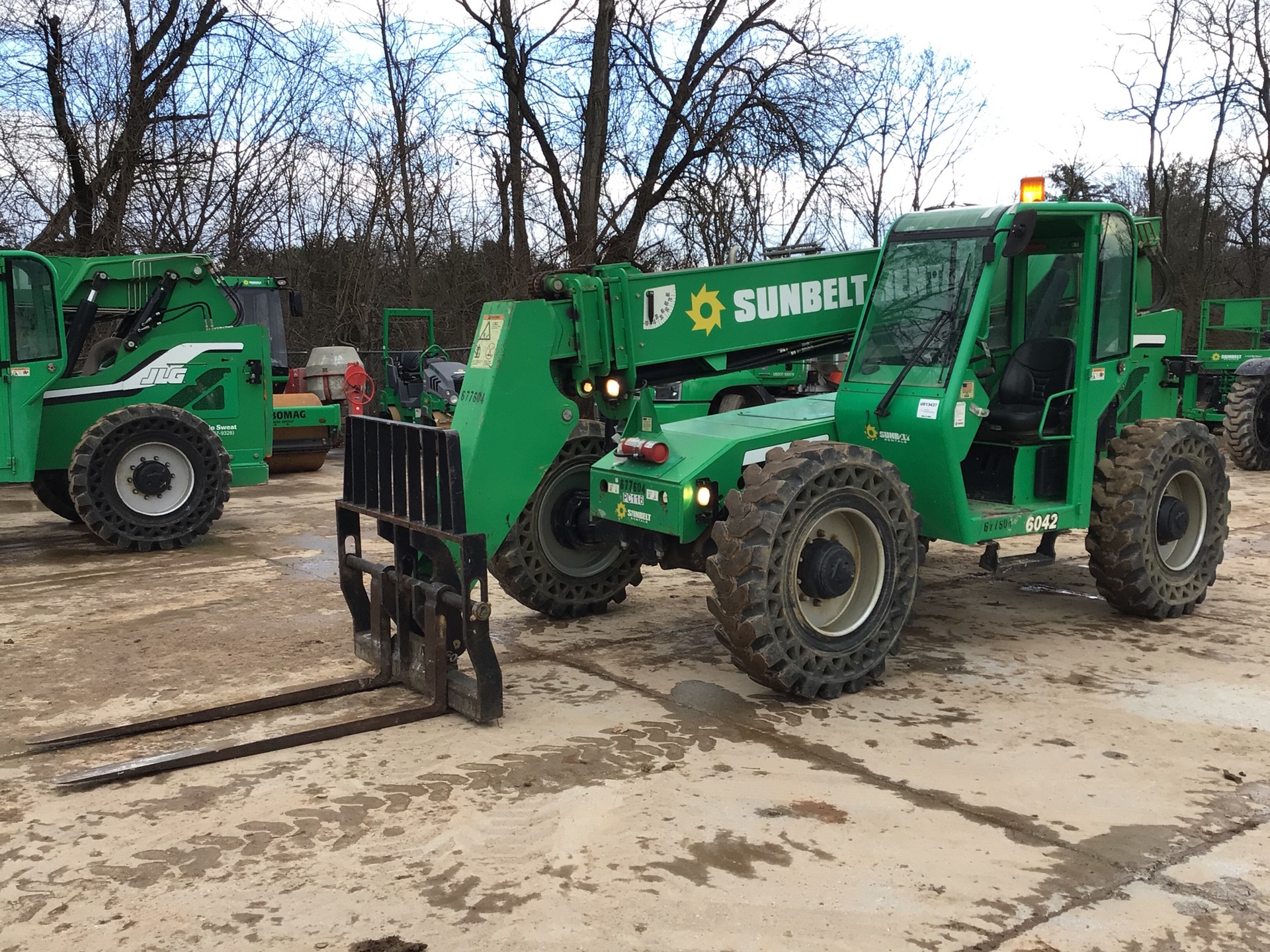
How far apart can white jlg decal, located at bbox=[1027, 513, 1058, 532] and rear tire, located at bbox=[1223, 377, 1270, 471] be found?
9845mm

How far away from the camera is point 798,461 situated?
514 cm

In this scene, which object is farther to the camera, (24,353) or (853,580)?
(24,353)

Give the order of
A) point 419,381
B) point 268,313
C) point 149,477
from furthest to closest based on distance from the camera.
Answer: point 419,381
point 268,313
point 149,477

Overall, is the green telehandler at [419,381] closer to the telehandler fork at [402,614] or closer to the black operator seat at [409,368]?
the black operator seat at [409,368]

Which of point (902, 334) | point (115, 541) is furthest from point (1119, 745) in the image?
point (115, 541)

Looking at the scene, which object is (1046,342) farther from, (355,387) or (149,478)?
(355,387)

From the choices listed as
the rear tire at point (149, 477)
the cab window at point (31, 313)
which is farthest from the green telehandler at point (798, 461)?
the cab window at point (31, 313)

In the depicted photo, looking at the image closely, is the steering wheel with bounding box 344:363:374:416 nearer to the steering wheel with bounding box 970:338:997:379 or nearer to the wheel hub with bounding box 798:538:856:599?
the steering wheel with bounding box 970:338:997:379

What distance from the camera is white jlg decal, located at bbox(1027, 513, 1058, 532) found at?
608 cm

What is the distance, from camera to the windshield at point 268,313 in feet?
47.9

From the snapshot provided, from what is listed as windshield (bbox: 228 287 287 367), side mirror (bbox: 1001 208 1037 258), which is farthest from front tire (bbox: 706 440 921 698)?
windshield (bbox: 228 287 287 367)

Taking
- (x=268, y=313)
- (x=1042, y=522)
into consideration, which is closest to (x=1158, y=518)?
(x=1042, y=522)

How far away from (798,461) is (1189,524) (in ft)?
10.4

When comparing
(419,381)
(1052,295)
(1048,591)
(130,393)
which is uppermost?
(1052,295)
